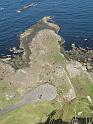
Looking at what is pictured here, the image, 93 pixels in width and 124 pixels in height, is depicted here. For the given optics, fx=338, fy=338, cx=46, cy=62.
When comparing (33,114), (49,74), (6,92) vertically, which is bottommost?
(6,92)

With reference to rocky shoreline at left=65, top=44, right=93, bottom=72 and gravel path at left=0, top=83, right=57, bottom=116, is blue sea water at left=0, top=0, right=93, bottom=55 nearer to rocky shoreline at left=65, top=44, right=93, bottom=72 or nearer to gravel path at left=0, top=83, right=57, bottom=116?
rocky shoreline at left=65, top=44, right=93, bottom=72

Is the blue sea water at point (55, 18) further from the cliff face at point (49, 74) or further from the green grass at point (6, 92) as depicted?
the green grass at point (6, 92)

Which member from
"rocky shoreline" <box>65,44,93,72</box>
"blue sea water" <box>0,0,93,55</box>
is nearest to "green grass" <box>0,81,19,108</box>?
"rocky shoreline" <box>65,44,93,72</box>

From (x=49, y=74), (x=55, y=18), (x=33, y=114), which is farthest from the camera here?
(x=55, y=18)

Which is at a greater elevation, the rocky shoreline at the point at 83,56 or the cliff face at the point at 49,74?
the cliff face at the point at 49,74

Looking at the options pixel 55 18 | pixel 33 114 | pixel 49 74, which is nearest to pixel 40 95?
pixel 49 74

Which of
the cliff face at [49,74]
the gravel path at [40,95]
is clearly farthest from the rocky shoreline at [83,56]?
the gravel path at [40,95]

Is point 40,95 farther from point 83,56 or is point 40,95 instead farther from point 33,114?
point 33,114
